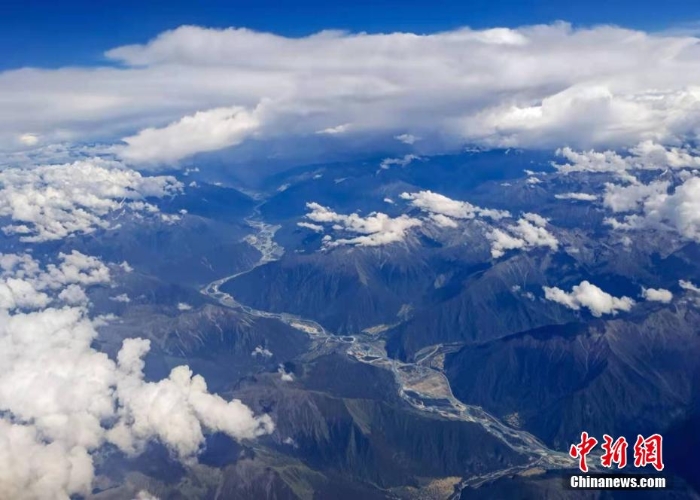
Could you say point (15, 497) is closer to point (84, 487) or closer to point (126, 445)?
point (84, 487)

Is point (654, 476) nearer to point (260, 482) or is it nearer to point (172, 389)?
point (260, 482)

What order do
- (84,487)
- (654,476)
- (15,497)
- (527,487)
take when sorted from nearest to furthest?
(15,497), (84,487), (527,487), (654,476)

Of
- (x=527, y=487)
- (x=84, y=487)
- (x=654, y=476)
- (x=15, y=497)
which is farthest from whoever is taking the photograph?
(x=654, y=476)

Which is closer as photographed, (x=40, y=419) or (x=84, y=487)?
(x=84, y=487)

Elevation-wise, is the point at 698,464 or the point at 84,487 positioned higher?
the point at 84,487

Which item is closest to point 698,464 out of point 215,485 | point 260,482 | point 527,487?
point 527,487

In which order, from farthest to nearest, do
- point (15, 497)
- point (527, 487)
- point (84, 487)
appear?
point (527, 487), point (84, 487), point (15, 497)

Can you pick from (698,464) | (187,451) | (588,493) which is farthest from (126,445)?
(698,464)

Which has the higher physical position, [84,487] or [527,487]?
[84,487]

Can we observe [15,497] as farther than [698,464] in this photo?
No

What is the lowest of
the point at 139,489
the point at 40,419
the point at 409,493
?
the point at 409,493
